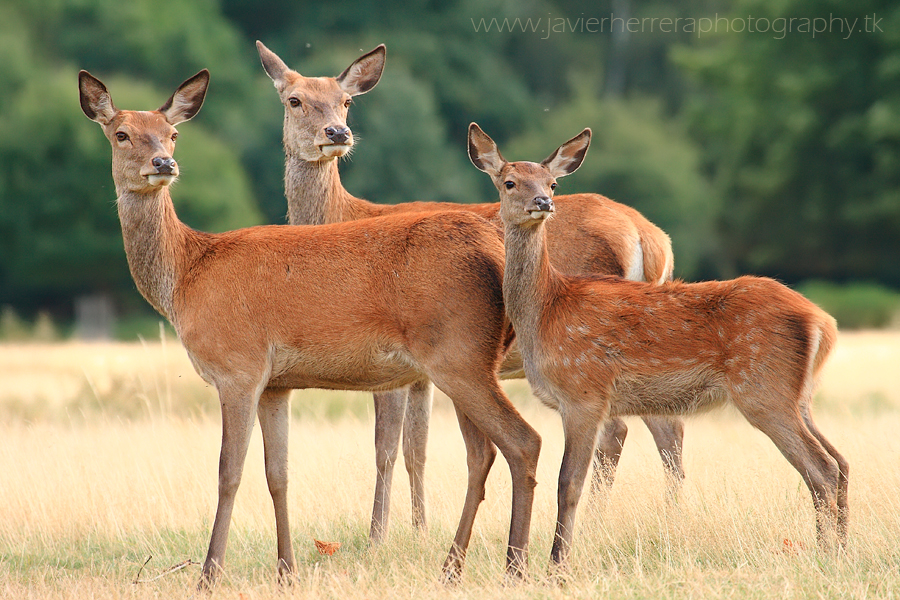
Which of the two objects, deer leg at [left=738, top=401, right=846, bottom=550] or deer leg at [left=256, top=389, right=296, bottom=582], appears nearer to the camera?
deer leg at [left=738, top=401, right=846, bottom=550]

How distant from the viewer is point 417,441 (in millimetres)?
7855

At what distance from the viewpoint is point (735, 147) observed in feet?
120

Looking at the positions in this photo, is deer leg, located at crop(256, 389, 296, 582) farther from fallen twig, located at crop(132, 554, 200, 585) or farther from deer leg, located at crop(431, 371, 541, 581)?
deer leg, located at crop(431, 371, 541, 581)

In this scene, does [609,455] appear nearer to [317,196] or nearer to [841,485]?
[841,485]

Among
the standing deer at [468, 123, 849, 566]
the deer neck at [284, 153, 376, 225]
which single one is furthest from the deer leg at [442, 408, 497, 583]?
the deer neck at [284, 153, 376, 225]

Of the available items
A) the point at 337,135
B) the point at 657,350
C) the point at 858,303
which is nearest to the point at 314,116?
the point at 337,135

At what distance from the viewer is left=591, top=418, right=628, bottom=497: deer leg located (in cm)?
785

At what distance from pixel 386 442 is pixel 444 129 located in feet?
103

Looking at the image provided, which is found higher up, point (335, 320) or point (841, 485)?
point (335, 320)

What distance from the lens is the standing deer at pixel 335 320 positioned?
6449mm

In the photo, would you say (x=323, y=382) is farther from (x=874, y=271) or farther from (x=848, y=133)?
(x=874, y=271)

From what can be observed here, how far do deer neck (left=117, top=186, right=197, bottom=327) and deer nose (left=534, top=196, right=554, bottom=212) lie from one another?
7.01 ft

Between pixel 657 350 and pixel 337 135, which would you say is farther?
pixel 337 135

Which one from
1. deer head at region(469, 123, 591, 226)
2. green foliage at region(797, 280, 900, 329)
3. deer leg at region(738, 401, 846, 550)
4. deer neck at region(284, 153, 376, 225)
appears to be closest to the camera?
deer leg at region(738, 401, 846, 550)
